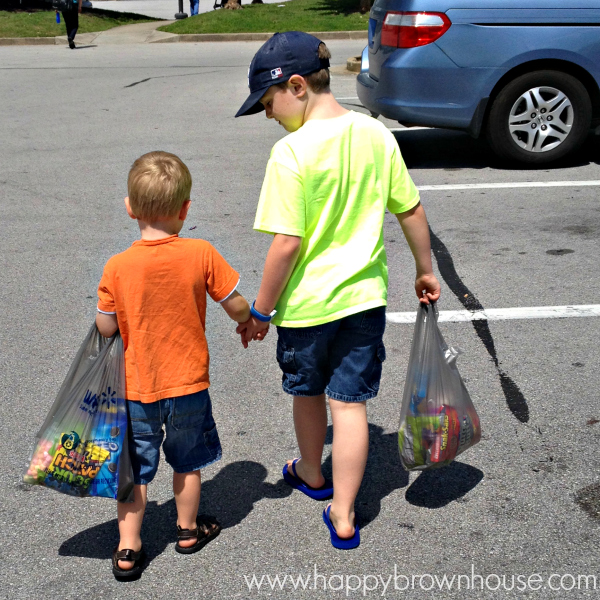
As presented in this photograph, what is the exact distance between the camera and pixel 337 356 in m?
2.52

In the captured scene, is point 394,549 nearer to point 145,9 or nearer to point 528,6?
point 528,6

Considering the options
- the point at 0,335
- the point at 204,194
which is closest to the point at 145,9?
the point at 204,194

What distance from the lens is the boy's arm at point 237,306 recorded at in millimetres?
2355

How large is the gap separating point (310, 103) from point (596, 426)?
1.82 meters

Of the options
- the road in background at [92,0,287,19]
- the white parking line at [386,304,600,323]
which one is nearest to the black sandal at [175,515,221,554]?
the white parking line at [386,304,600,323]

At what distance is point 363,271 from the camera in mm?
2436

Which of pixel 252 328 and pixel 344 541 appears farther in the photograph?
pixel 344 541

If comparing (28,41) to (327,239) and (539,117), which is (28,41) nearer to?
(539,117)

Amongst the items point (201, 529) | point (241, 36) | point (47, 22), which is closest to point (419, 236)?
point (201, 529)

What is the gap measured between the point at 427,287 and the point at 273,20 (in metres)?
18.8

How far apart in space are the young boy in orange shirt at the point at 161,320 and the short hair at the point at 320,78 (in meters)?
0.46

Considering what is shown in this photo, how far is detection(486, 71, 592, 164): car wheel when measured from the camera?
6711mm

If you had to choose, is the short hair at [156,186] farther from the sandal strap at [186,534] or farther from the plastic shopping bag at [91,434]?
the sandal strap at [186,534]

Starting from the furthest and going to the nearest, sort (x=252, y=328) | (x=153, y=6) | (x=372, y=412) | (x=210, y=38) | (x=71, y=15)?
(x=153, y=6) → (x=210, y=38) → (x=71, y=15) → (x=372, y=412) → (x=252, y=328)
